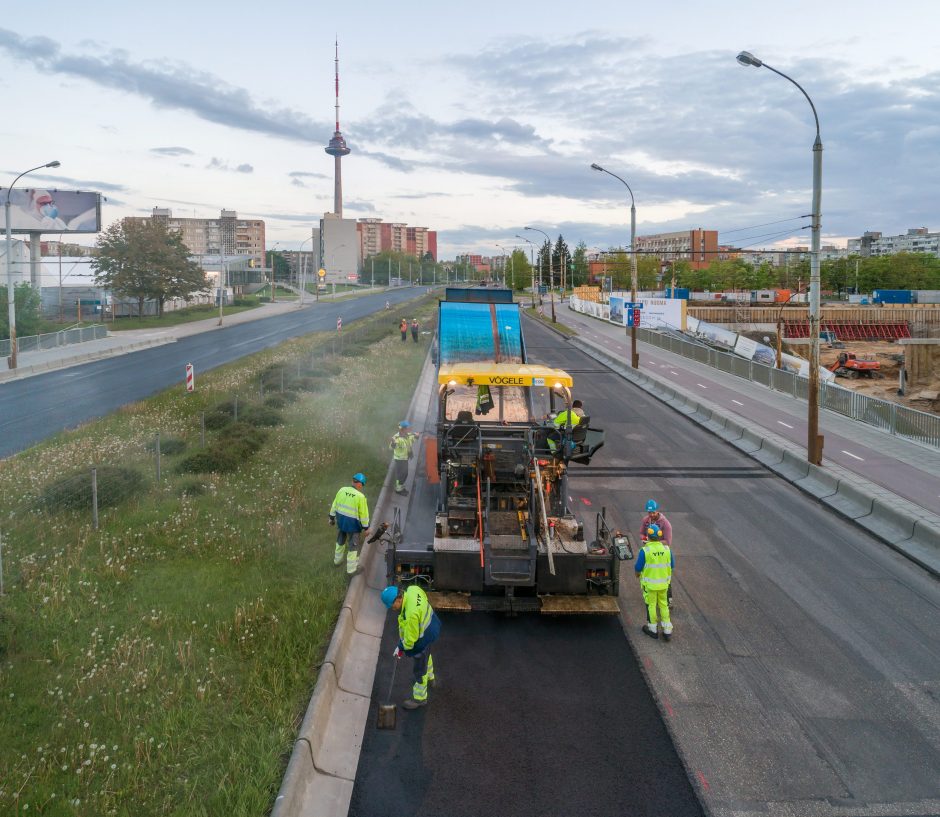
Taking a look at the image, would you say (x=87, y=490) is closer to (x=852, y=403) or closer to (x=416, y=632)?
(x=416, y=632)

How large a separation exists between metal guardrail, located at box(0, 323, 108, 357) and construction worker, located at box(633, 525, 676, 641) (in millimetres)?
37373

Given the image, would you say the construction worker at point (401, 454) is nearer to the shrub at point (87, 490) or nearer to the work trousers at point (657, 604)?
the shrub at point (87, 490)

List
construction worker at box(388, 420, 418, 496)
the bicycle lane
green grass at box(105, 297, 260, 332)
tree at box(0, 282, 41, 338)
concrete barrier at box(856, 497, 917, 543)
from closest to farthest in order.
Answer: concrete barrier at box(856, 497, 917, 543)
construction worker at box(388, 420, 418, 496)
the bicycle lane
tree at box(0, 282, 41, 338)
green grass at box(105, 297, 260, 332)

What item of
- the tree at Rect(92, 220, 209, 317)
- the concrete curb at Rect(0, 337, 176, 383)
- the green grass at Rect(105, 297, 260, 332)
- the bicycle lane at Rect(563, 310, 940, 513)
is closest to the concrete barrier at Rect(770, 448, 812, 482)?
the bicycle lane at Rect(563, 310, 940, 513)

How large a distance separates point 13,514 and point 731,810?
1172 cm

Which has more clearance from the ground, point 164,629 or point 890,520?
point 890,520

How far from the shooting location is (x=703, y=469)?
1850 centimetres

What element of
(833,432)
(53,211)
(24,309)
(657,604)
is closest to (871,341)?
(833,432)

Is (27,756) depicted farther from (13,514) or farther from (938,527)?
(938,527)

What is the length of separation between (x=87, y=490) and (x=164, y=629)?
534 centimetres

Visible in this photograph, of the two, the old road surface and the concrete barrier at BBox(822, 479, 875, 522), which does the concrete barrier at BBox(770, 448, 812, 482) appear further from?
the old road surface

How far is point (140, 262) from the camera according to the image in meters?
56.1

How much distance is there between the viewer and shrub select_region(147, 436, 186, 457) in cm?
1777

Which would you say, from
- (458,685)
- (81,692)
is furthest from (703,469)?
(81,692)
